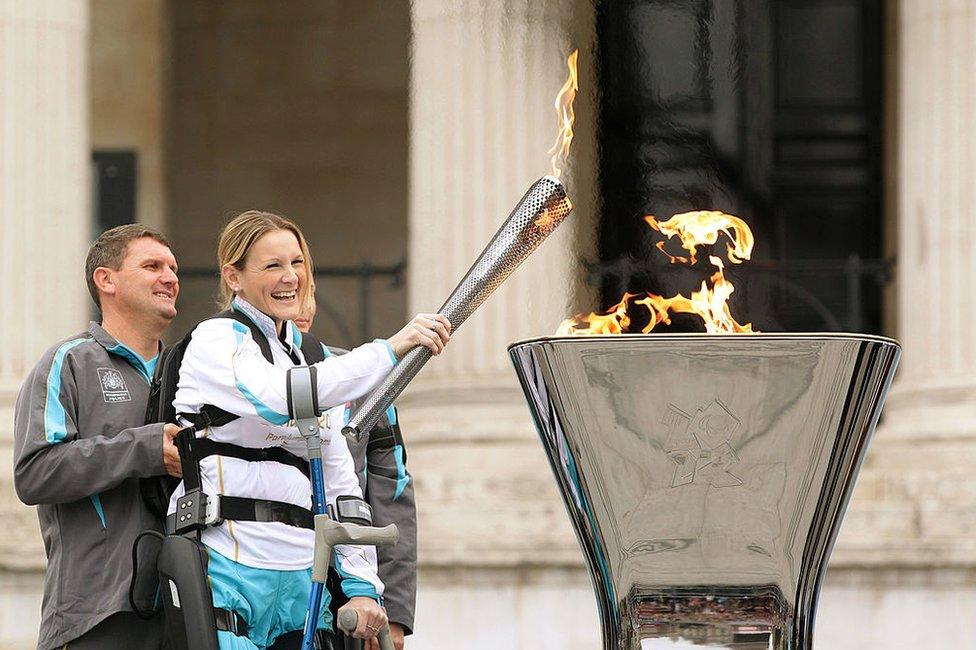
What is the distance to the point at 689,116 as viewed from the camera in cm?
1280

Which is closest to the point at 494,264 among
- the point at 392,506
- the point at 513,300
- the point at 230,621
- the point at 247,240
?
the point at 247,240

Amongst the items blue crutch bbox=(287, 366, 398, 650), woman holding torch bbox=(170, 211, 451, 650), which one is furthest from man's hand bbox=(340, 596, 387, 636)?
blue crutch bbox=(287, 366, 398, 650)

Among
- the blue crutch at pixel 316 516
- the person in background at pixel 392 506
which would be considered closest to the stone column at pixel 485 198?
the person in background at pixel 392 506

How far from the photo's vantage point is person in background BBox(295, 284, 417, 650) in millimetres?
5078

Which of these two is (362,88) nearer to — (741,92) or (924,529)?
(741,92)

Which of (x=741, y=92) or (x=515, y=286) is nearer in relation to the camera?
(x=515, y=286)

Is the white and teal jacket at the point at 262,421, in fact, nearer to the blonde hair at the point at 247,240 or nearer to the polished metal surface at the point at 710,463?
the blonde hair at the point at 247,240

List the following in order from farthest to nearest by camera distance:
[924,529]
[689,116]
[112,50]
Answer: [112,50] < [689,116] < [924,529]

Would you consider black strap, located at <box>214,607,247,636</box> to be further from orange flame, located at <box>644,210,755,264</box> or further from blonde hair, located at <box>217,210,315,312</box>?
orange flame, located at <box>644,210,755,264</box>

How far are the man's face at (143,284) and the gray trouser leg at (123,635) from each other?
69cm

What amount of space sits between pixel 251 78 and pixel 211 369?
12.3 m

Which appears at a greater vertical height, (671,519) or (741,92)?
(741,92)

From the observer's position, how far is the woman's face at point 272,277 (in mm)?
4516

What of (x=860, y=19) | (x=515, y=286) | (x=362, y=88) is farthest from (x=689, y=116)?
(x=362, y=88)
